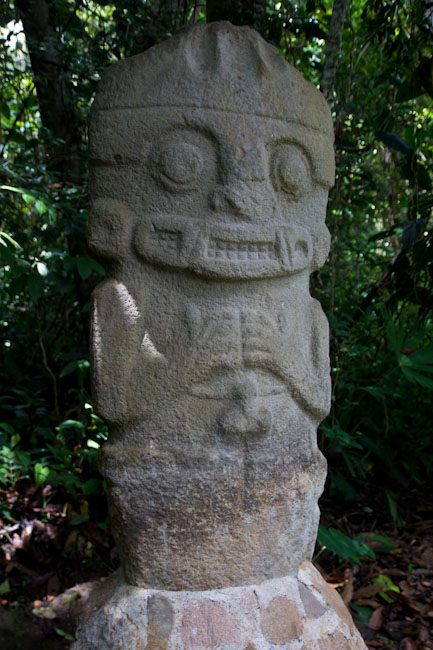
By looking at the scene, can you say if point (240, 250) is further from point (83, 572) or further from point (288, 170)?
point (83, 572)

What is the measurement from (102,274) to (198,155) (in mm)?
1184

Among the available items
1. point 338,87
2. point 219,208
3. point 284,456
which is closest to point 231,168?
point 219,208

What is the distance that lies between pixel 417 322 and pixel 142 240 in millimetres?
2023

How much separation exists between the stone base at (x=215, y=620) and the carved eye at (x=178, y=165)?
107 cm

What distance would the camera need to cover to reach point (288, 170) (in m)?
1.54

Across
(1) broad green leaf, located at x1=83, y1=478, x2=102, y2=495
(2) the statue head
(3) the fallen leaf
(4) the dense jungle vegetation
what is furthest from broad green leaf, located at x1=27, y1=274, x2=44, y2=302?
(3) the fallen leaf

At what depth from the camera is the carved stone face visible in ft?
4.81

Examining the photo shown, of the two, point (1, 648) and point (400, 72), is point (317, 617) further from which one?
point (400, 72)

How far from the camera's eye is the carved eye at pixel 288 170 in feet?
5.05

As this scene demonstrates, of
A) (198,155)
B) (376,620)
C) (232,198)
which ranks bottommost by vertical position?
(376,620)

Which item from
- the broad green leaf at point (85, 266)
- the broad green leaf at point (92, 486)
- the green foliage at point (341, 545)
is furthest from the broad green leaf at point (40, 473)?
the green foliage at point (341, 545)

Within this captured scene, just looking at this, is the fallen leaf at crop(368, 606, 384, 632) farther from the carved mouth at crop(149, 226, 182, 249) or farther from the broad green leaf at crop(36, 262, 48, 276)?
the broad green leaf at crop(36, 262, 48, 276)

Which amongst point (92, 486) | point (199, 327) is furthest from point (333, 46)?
point (92, 486)

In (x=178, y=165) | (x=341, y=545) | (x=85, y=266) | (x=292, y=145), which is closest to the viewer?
(x=178, y=165)
